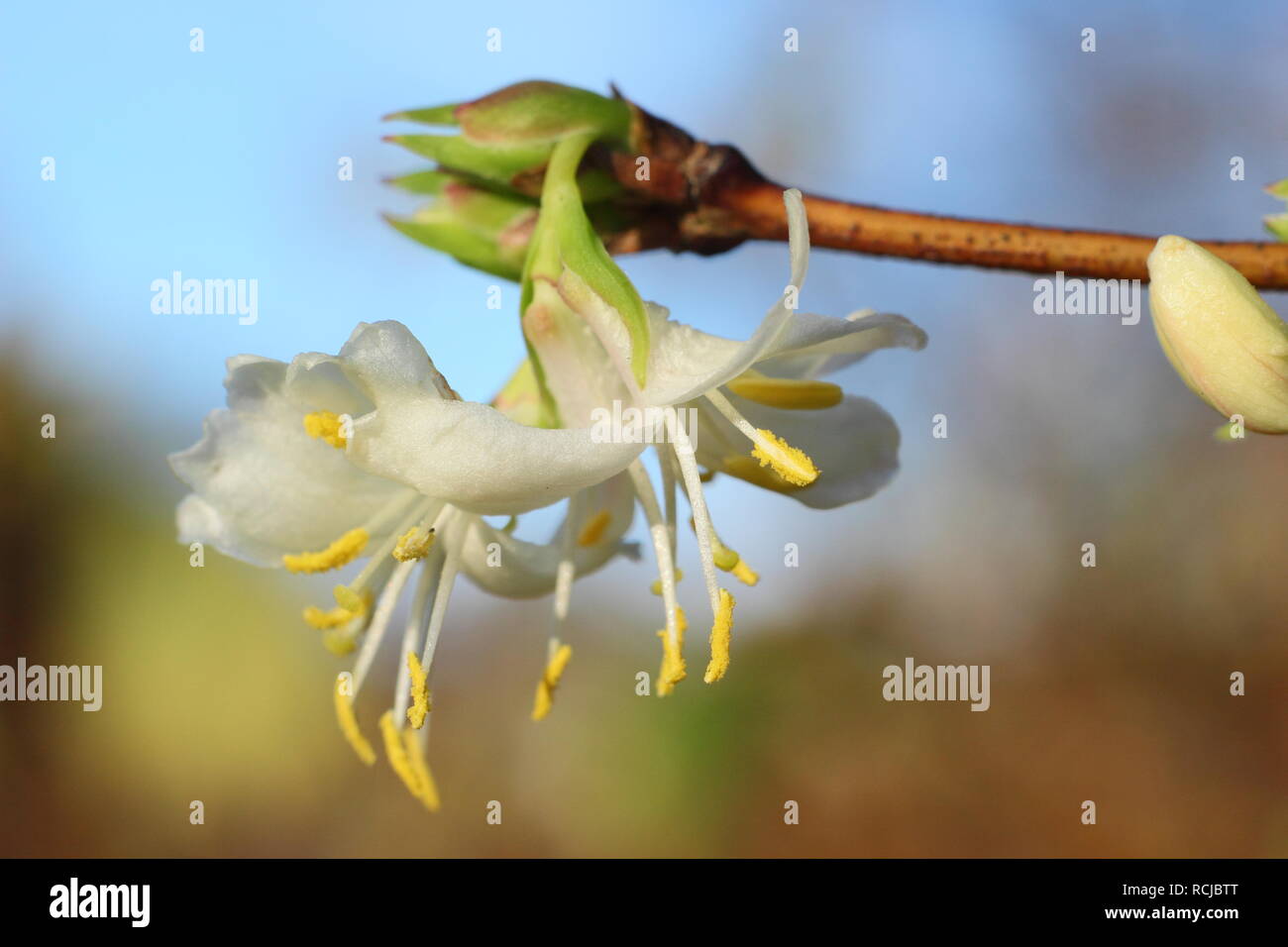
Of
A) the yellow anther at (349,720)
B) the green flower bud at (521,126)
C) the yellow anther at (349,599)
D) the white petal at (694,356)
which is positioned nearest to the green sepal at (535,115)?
the green flower bud at (521,126)

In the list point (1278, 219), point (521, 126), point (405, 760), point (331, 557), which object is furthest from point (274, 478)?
point (1278, 219)

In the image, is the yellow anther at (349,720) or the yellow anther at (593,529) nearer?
the yellow anther at (349,720)

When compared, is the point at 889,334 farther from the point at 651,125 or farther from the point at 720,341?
the point at 651,125

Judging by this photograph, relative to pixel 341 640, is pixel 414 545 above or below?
above

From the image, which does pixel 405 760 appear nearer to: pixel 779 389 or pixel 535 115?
pixel 779 389

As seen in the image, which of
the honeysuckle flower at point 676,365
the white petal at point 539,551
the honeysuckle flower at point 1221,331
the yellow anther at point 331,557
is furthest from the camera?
the white petal at point 539,551

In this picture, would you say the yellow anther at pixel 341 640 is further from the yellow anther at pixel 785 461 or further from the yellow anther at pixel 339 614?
the yellow anther at pixel 785 461
